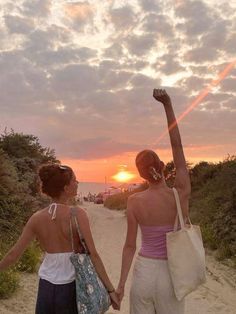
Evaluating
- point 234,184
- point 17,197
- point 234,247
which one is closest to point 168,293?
point 234,247

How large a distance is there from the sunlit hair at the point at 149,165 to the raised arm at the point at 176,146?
5.5 inches

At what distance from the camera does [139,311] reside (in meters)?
3.97

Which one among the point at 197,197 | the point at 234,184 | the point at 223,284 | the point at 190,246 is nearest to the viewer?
the point at 190,246

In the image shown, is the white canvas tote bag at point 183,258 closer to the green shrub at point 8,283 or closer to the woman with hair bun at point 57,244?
the woman with hair bun at point 57,244

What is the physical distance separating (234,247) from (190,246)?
9510mm

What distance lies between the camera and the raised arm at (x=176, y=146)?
3.97 meters

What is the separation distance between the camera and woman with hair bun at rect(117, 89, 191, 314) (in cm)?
390

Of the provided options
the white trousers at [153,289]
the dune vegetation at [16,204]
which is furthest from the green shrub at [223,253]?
the white trousers at [153,289]

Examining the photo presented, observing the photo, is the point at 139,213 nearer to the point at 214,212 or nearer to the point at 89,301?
the point at 89,301

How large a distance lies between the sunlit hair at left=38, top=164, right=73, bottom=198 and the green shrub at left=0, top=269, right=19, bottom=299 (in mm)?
4968

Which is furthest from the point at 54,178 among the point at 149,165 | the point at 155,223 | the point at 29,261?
the point at 29,261

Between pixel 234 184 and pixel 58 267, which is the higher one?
pixel 234 184

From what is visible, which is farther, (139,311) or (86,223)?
(139,311)

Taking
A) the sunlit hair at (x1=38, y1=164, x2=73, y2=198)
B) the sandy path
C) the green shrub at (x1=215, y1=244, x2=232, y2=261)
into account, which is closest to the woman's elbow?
the sunlit hair at (x1=38, y1=164, x2=73, y2=198)
